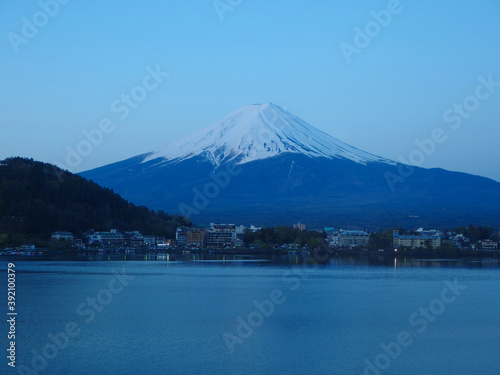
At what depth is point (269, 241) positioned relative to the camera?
120ft

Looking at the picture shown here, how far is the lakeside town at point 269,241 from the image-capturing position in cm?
3266

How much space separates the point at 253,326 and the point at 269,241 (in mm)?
27287

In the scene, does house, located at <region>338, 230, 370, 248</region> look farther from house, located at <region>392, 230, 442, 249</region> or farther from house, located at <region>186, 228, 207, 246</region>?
house, located at <region>186, 228, 207, 246</region>

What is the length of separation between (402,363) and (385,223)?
142ft

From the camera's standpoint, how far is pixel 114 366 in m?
7.13

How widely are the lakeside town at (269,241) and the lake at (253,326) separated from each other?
1733 centimetres

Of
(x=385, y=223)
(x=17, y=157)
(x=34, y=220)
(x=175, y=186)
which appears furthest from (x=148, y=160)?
(x=34, y=220)

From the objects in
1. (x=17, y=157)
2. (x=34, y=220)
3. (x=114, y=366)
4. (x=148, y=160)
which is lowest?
(x=114, y=366)

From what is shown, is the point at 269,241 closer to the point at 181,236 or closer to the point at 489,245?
the point at 181,236

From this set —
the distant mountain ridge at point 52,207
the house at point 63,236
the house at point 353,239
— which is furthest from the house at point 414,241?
the house at point 63,236

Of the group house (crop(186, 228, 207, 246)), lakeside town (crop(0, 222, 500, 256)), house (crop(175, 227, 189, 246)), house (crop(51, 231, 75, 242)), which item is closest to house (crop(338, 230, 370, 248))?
lakeside town (crop(0, 222, 500, 256))

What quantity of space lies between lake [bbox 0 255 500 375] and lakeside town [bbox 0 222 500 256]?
56.9ft

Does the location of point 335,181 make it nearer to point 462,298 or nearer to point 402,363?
point 462,298

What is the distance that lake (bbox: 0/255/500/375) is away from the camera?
24.0 ft
